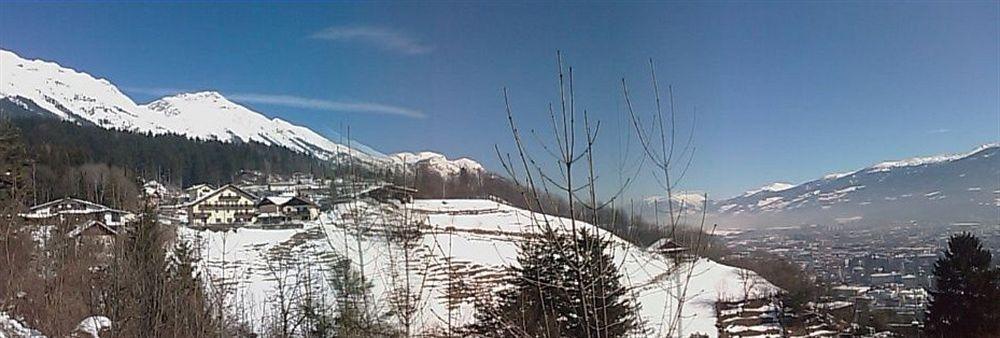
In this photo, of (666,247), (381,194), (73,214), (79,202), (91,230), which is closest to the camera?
(666,247)

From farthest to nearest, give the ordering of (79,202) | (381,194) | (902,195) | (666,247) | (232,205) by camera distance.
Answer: (902,195), (232,205), (79,202), (381,194), (666,247)

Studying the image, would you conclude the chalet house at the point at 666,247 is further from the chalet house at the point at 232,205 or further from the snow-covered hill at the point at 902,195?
the chalet house at the point at 232,205

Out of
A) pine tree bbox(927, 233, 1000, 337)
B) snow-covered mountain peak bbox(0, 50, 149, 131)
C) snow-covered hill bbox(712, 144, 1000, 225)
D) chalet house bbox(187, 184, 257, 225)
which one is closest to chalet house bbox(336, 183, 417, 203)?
snow-covered hill bbox(712, 144, 1000, 225)

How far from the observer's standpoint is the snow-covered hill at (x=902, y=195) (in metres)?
12.2

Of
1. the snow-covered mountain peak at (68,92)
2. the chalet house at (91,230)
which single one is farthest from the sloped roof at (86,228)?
the snow-covered mountain peak at (68,92)

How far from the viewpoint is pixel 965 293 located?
396 inches

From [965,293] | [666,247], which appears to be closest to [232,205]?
[965,293]

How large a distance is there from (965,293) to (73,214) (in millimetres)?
11305

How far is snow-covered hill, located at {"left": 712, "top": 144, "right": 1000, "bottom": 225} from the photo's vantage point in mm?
12156

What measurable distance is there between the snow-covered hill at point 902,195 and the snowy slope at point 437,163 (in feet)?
17.5

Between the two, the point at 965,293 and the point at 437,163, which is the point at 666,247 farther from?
the point at 965,293

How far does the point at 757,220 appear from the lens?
6.23 m

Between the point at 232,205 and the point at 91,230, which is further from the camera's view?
the point at 232,205

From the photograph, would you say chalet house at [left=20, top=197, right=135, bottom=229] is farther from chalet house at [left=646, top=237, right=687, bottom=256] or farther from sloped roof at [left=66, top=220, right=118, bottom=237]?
chalet house at [left=646, top=237, right=687, bottom=256]
